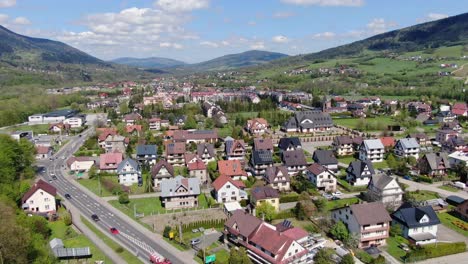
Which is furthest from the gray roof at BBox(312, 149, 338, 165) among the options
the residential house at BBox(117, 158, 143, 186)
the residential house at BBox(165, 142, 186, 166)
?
the residential house at BBox(117, 158, 143, 186)

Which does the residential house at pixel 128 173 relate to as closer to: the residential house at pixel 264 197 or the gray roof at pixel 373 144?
the residential house at pixel 264 197

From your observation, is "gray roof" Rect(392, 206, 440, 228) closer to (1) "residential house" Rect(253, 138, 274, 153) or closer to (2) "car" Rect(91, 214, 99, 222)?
(1) "residential house" Rect(253, 138, 274, 153)

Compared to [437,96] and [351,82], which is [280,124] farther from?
[351,82]

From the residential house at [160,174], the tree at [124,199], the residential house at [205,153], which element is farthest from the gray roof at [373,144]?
the tree at [124,199]

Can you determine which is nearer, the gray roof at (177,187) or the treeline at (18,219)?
the treeline at (18,219)

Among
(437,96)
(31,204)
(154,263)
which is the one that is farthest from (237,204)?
(437,96)

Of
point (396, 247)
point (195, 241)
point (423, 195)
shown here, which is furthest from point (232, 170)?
point (423, 195)
